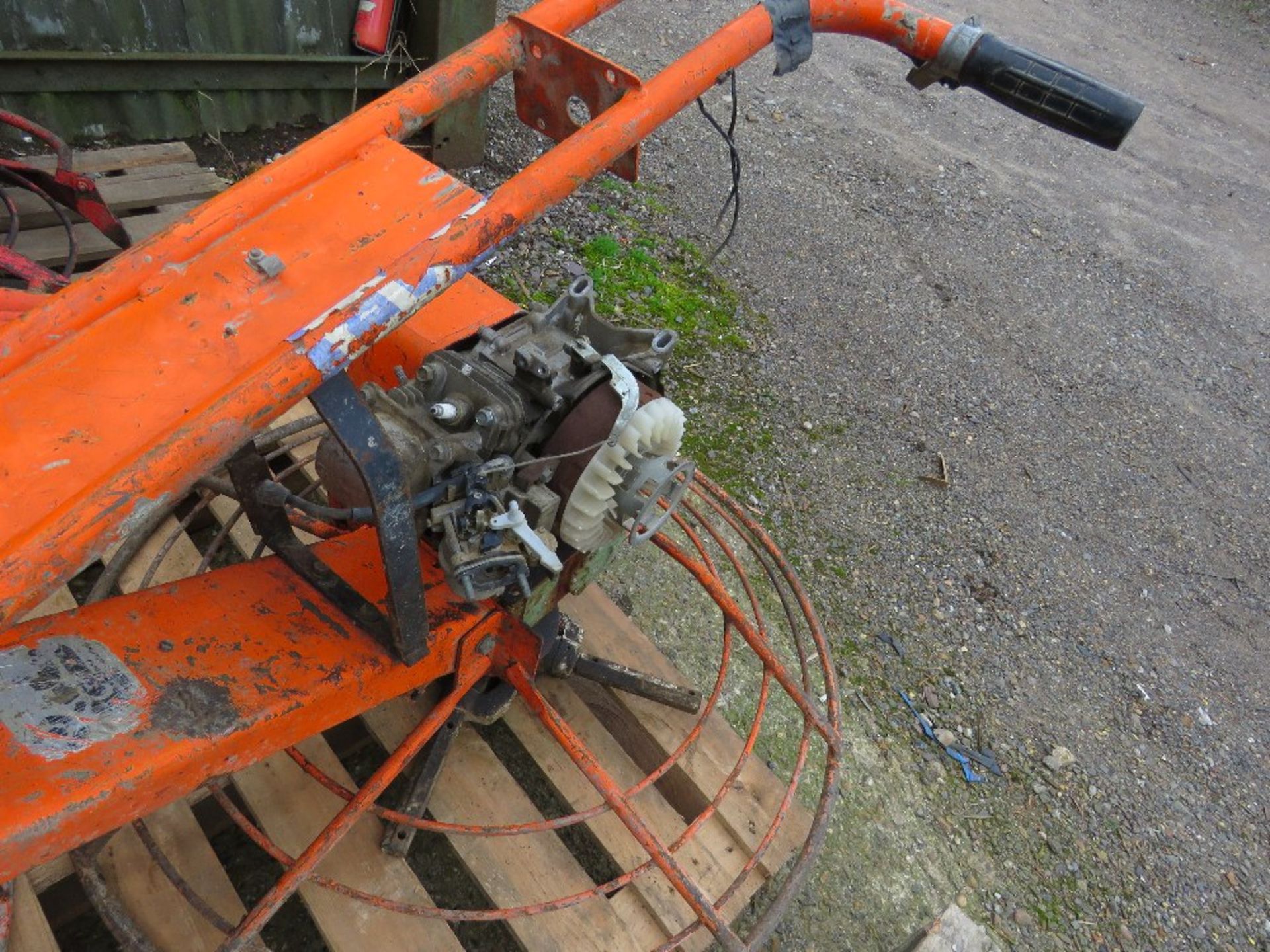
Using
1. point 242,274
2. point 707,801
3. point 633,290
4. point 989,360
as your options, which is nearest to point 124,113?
point 633,290

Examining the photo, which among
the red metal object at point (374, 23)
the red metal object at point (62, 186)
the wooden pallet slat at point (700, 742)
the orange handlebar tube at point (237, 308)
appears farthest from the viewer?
the red metal object at point (374, 23)

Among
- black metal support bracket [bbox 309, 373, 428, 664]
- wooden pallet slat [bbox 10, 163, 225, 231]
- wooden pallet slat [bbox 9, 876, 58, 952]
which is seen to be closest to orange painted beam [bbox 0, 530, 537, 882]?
black metal support bracket [bbox 309, 373, 428, 664]

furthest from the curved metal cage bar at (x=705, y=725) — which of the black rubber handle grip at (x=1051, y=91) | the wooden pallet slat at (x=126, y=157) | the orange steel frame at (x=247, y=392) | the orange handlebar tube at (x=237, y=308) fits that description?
the wooden pallet slat at (x=126, y=157)

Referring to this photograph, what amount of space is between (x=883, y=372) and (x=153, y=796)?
2.90m

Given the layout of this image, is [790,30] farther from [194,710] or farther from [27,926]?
[27,926]

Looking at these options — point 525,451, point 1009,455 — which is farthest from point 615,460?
point 1009,455

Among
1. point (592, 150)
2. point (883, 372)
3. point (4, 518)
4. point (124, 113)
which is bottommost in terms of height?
point (883, 372)

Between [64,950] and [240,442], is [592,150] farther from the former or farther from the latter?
[64,950]

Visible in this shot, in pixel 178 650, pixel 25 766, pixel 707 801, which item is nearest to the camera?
pixel 25 766

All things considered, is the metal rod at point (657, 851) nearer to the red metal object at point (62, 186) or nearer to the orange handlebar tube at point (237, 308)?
the orange handlebar tube at point (237, 308)

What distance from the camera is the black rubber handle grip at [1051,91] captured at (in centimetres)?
134

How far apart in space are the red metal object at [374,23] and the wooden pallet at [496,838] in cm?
195

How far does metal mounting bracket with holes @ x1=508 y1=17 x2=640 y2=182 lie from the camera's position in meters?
1.20

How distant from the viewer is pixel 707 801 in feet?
6.20
